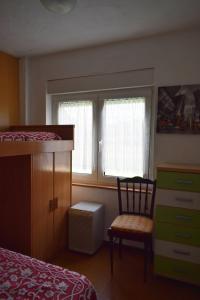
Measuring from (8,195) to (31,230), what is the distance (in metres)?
0.41

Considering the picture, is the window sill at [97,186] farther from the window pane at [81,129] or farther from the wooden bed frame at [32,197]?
the wooden bed frame at [32,197]

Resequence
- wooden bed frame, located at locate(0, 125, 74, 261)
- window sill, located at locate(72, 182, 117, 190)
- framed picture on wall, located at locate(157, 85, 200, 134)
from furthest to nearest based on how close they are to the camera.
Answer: window sill, located at locate(72, 182, 117, 190) < framed picture on wall, located at locate(157, 85, 200, 134) < wooden bed frame, located at locate(0, 125, 74, 261)

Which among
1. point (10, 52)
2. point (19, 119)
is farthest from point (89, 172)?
point (10, 52)

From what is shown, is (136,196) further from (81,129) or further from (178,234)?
(81,129)

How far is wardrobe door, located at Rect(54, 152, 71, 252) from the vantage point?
2.45 metres

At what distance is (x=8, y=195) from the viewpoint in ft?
7.19

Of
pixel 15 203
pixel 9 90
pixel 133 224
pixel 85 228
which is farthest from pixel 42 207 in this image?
pixel 9 90

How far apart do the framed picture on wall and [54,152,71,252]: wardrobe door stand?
1115 mm

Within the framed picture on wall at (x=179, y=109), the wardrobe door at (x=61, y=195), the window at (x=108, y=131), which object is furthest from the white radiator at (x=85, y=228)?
the framed picture on wall at (x=179, y=109)

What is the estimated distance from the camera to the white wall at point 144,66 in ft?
7.59

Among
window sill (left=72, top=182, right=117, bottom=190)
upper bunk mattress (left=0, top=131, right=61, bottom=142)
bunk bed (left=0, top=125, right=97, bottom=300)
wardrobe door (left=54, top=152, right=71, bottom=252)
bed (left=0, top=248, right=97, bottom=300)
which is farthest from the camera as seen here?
window sill (left=72, top=182, right=117, bottom=190)

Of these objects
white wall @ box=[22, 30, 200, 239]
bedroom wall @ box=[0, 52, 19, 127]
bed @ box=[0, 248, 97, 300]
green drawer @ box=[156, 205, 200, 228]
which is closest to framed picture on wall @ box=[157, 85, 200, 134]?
white wall @ box=[22, 30, 200, 239]

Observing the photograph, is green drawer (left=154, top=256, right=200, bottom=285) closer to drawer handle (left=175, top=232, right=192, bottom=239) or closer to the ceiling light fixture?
drawer handle (left=175, top=232, right=192, bottom=239)

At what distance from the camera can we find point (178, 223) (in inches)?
79.4
